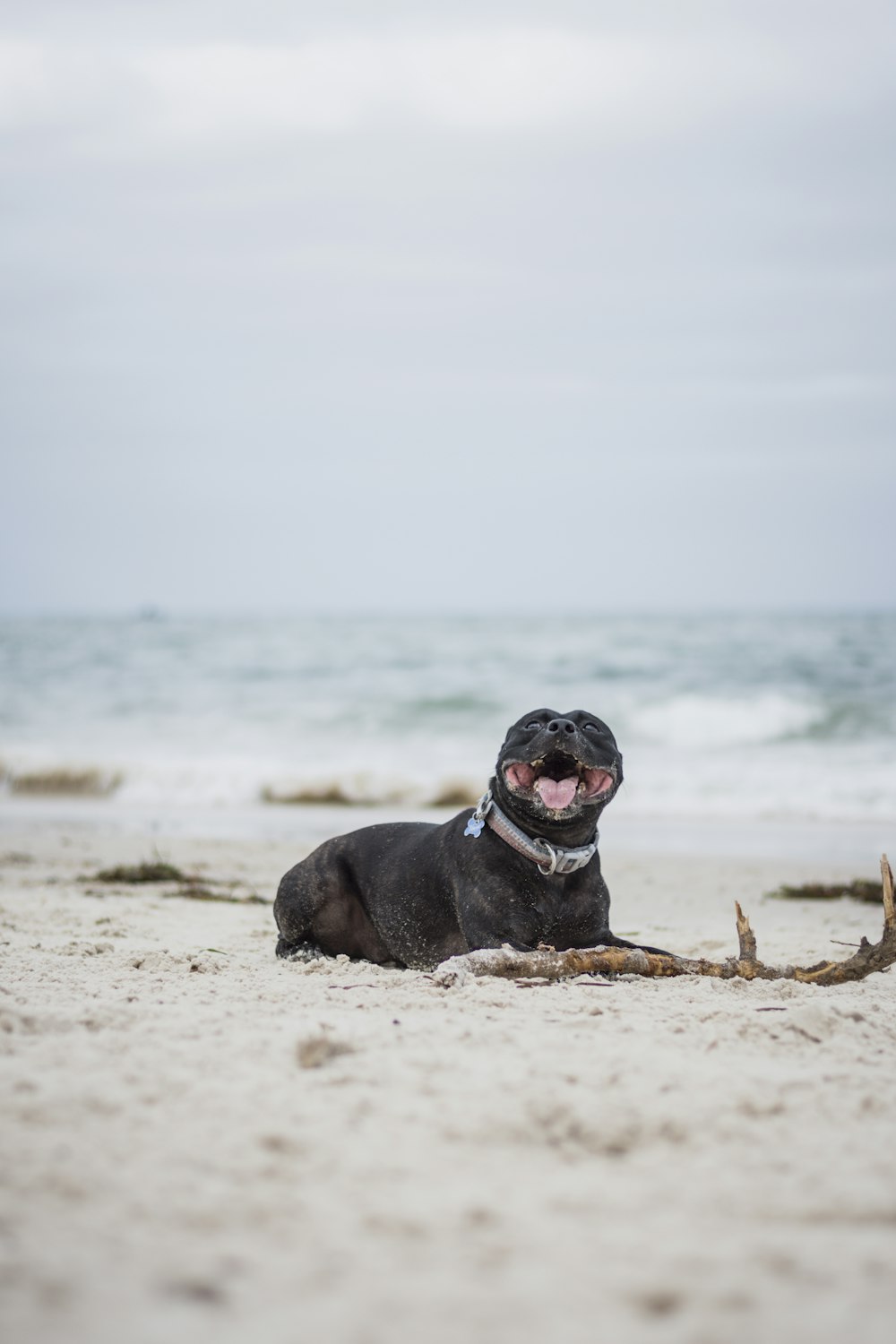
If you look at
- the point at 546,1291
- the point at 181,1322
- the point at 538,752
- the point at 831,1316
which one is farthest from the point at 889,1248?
the point at 538,752

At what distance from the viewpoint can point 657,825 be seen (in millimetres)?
12914

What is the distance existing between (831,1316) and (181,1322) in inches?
39.6

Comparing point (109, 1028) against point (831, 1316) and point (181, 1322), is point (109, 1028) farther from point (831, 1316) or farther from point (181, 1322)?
point (831, 1316)

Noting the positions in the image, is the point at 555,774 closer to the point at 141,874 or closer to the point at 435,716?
the point at 141,874

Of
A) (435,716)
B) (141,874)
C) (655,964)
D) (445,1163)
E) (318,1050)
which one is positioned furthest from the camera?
(435,716)

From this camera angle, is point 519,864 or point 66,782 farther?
point 66,782

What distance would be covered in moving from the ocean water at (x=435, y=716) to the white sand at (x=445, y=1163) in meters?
10.5

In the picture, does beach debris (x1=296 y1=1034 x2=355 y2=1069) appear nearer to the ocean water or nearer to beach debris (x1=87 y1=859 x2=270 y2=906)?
beach debris (x1=87 y1=859 x2=270 y2=906)

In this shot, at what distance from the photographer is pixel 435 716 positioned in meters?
22.1

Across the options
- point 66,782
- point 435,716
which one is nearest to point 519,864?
point 66,782

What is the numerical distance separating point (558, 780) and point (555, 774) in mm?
31

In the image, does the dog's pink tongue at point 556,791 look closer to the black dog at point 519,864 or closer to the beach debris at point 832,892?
the black dog at point 519,864

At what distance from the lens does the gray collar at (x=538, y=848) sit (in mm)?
4852

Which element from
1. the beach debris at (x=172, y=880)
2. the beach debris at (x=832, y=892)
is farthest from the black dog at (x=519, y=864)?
the beach debris at (x=832, y=892)
